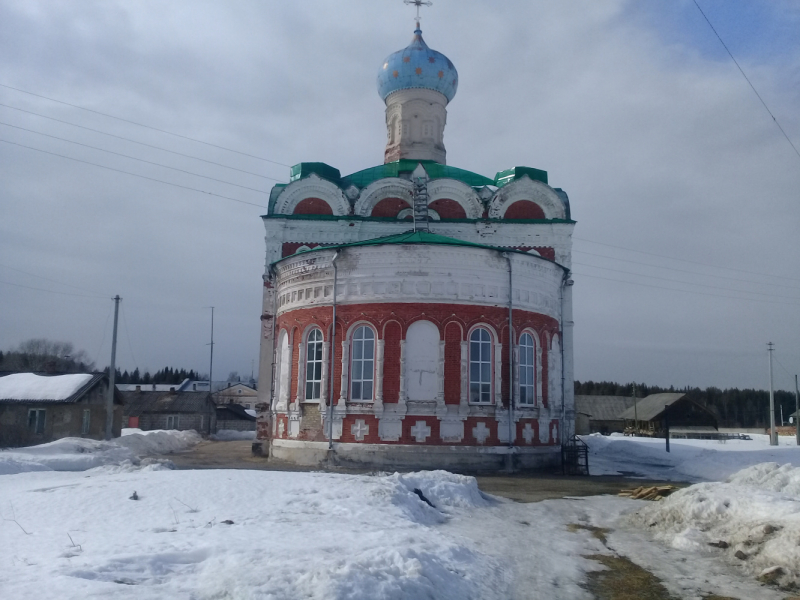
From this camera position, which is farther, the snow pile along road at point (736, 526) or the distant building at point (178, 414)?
the distant building at point (178, 414)

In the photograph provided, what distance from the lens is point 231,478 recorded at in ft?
35.3

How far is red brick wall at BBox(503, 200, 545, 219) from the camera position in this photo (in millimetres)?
22703

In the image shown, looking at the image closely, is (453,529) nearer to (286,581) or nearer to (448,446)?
(286,581)

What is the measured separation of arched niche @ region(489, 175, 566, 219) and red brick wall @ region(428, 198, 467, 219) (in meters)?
1.06

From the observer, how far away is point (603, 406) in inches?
2148

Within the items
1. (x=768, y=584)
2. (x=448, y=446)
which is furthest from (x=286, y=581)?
(x=448, y=446)

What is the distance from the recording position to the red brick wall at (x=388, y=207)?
22.9 m

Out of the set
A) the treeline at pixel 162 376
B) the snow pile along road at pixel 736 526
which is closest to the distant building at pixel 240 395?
the treeline at pixel 162 376

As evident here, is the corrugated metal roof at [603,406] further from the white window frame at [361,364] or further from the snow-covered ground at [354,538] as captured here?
the snow-covered ground at [354,538]

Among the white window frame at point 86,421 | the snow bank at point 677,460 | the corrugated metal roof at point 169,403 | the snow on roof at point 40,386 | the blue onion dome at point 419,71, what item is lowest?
the snow bank at point 677,460

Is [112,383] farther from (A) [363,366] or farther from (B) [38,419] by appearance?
(A) [363,366]

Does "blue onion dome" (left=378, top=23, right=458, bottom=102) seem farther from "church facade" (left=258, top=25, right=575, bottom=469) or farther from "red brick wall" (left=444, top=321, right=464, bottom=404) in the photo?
"red brick wall" (left=444, top=321, right=464, bottom=404)

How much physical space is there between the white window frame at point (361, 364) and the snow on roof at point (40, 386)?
14.2 metres

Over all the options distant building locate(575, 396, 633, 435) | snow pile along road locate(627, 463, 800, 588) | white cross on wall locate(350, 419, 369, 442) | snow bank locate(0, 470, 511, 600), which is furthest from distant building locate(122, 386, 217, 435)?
snow pile along road locate(627, 463, 800, 588)
